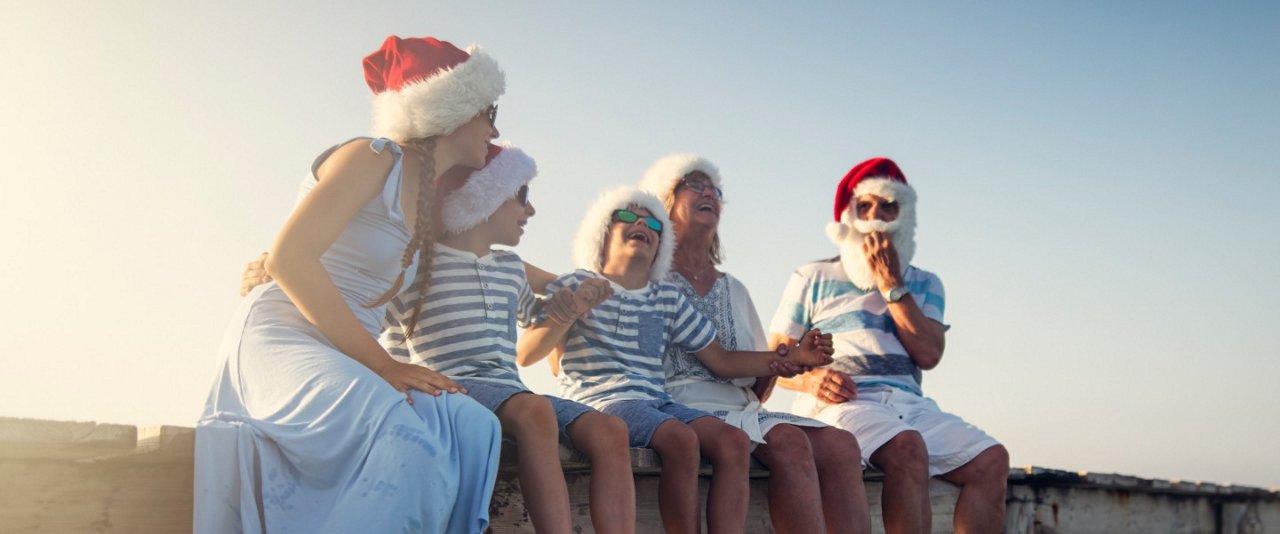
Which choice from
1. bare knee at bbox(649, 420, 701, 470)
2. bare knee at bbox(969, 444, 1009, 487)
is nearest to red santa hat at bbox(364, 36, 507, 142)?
bare knee at bbox(649, 420, 701, 470)

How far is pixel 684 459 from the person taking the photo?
12.8ft

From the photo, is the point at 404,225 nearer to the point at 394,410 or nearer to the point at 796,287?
the point at 394,410

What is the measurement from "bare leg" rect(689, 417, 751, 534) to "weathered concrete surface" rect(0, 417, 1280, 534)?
0.20m

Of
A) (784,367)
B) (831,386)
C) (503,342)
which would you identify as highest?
(503,342)

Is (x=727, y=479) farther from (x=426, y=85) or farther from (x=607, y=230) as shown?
(x=426, y=85)

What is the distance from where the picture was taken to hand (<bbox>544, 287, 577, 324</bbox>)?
4223 mm

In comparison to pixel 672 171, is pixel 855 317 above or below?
below

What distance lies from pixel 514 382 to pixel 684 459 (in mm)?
621

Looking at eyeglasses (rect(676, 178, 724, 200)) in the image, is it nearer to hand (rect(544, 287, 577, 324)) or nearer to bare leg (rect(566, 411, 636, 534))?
hand (rect(544, 287, 577, 324))

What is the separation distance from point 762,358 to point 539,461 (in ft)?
5.48

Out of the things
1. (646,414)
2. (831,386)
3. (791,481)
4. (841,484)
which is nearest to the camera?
(646,414)

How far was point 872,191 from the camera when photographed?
5.81m

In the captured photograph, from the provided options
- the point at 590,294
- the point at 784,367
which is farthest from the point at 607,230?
the point at 784,367

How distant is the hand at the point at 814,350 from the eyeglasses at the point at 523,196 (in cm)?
125
